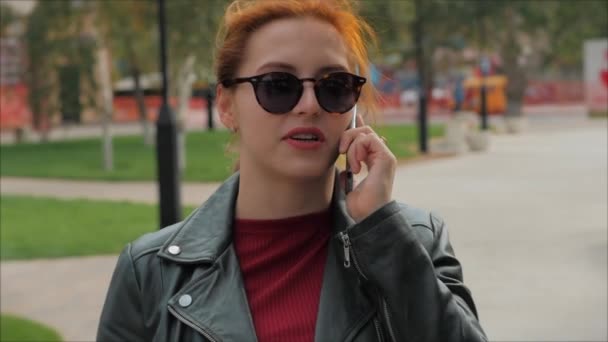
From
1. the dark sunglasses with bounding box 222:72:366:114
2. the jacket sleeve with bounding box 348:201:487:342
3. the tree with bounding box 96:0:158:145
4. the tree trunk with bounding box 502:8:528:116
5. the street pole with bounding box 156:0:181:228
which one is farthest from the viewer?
the tree trunk with bounding box 502:8:528:116

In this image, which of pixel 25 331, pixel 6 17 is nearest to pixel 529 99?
pixel 6 17

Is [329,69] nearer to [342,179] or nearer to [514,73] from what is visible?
[342,179]

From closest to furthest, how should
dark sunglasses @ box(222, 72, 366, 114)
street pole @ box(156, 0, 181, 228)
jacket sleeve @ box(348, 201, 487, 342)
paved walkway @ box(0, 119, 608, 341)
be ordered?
jacket sleeve @ box(348, 201, 487, 342), dark sunglasses @ box(222, 72, 366, 114), paved walkway @ box(0, 119, 608, 341), street pole @ box(156, 0, 181, 228)

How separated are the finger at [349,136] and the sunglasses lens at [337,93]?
0.15 feet

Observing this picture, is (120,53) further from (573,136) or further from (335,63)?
(335,63)

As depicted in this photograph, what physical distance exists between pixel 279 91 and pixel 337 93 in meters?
0.12

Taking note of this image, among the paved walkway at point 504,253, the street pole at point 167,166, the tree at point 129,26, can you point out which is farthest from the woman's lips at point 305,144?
the tree at point 129,26

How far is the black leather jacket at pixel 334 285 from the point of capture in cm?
180

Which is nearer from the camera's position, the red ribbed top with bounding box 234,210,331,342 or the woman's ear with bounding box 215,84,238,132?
the red ribbed top with bounding box 234,210,331,342

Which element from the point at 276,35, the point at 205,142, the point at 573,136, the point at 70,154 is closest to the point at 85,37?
the point at 70,154

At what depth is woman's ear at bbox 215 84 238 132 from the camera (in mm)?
2080

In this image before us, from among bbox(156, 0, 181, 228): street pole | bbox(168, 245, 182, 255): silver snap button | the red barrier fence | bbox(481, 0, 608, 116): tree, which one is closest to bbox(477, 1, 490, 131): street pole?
bbox(481, 0, 608, 116): tree

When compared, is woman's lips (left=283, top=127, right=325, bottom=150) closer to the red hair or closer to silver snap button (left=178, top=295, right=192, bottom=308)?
the red hair

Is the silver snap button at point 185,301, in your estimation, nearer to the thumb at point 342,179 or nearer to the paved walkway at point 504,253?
the thumb at point 342,179
